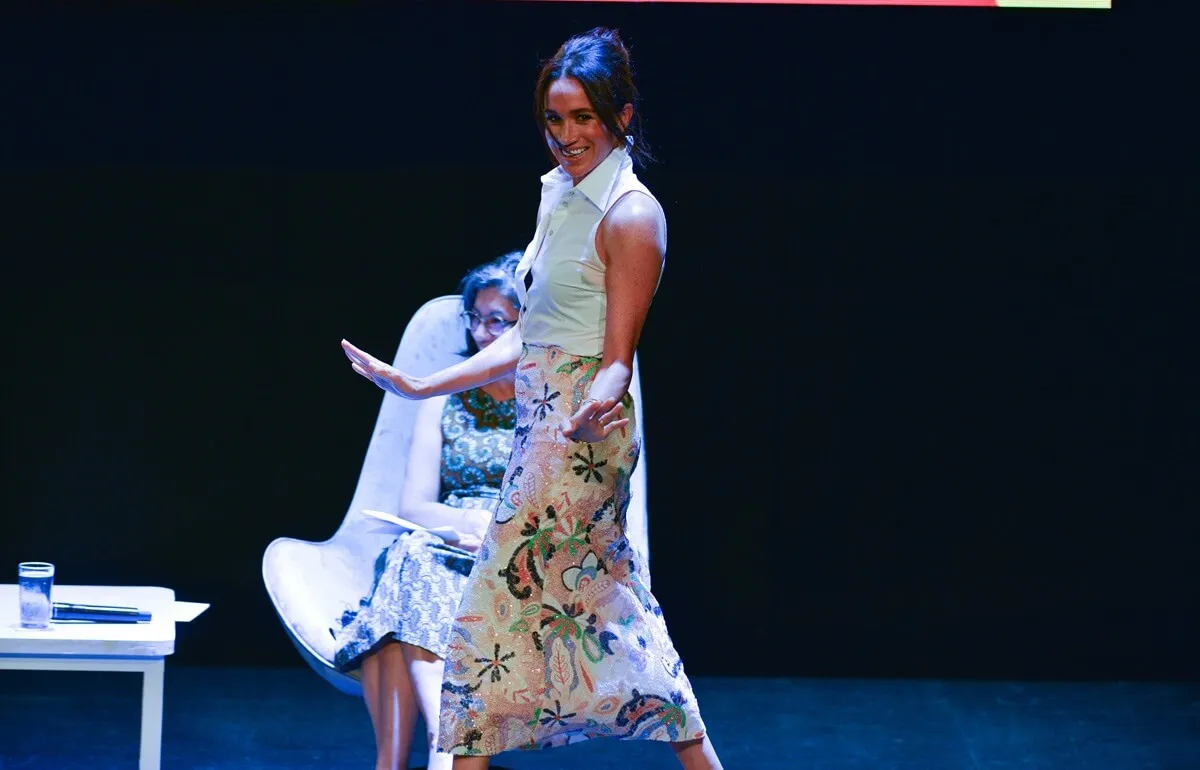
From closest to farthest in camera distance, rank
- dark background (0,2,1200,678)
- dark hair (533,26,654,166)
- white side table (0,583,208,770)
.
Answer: dark hair (533,26,654,166) < white side table (0,583,208,770) < dark background (0,2,1200,678)

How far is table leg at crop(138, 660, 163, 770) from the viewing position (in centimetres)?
238

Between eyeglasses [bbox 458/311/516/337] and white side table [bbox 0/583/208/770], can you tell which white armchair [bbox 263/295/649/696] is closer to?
eyeglasses [bbox 458/311/516/337]

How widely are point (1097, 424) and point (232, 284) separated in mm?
2366

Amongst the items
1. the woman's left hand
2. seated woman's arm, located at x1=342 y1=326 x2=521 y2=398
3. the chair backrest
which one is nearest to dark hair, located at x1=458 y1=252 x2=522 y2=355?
the chair backrest

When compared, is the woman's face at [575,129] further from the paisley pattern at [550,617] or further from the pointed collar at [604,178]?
the paisley pattern at [550,617]

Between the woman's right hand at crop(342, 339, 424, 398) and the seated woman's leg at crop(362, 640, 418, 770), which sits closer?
the woman's right hand at crop(342, 339, 424, 398)

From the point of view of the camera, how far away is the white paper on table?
9.26ft

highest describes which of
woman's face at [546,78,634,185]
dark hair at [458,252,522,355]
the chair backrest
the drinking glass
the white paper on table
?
woman's face at [546,78,634,185]

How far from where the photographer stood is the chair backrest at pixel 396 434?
10.5 feet

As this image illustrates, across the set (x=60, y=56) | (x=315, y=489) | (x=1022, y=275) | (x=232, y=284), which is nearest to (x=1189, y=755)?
(x=1022, y=275)

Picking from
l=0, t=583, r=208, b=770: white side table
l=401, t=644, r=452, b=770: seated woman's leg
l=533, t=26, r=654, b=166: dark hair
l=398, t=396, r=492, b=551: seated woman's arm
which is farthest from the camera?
l=398, t=396, r=492, b=551: seated woman's arm

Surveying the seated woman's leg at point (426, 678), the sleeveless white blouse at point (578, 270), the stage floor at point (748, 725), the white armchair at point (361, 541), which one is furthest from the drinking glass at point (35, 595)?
the sleeveless white blouse at point (578, 270)

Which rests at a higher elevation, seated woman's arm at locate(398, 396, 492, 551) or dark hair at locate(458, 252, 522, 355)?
dark hair at locate(458, 252, 522, 355)

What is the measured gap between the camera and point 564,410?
2062mm
